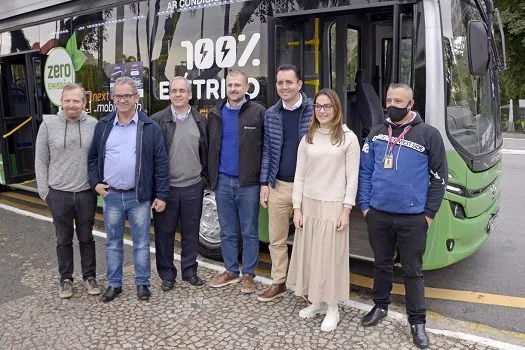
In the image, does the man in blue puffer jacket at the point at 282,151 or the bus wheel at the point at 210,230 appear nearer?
the man in blue puffer jacket at the point at 282,151

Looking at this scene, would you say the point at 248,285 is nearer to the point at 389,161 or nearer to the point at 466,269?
the point at 389,161

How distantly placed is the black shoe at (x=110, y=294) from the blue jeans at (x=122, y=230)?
3 centimetres

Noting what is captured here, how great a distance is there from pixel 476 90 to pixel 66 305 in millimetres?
3788

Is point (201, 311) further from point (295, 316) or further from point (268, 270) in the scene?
Result: point (268, 270)

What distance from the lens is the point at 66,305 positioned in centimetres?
412

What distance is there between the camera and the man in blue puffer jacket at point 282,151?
3824mm

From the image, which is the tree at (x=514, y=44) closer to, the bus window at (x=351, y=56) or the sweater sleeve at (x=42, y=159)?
the bus window at (x=351, y=56)

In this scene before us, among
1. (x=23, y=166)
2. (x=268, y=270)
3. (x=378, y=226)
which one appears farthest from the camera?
(x=23, y=166)

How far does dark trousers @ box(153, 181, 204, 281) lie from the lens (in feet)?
14.0

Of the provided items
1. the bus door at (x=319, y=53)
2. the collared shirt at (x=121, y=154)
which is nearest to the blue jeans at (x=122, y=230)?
the collared shirt at (x=121, y=154)

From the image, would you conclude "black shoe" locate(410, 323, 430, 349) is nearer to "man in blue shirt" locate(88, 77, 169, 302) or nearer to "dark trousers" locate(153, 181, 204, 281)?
"dark trousers" locate(153, 181, 204, 281)

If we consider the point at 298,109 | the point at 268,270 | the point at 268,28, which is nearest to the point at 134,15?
the point at 268,28

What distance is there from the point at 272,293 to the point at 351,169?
4.24 ft

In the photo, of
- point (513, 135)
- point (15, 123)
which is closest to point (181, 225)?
point (15, 123)
